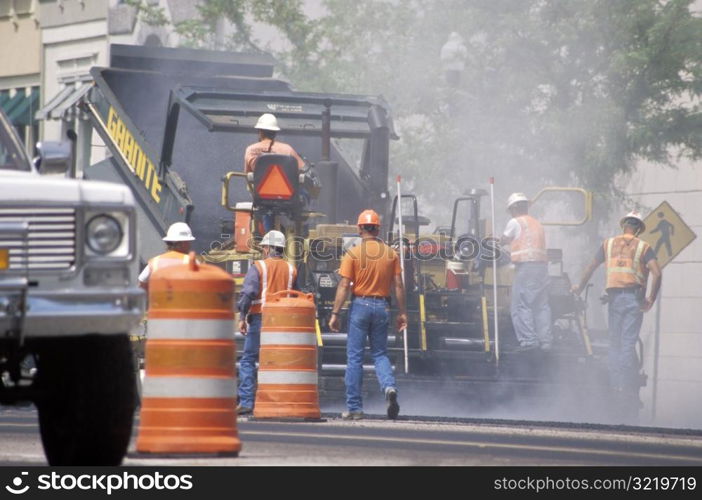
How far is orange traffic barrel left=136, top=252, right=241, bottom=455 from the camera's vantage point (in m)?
11.0

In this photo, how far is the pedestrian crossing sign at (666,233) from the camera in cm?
2323

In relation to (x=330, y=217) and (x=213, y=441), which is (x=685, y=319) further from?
(x=213, y=441)

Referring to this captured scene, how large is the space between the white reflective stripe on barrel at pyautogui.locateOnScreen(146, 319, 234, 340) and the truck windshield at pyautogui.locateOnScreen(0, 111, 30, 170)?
1170 millimetres

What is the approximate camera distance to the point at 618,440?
14.4 meters

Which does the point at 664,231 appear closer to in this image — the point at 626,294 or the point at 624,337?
the point at 626,294

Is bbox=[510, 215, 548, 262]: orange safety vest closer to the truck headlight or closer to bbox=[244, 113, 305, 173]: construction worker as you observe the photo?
bbox=[244, 113, 305, 173]: construction worker

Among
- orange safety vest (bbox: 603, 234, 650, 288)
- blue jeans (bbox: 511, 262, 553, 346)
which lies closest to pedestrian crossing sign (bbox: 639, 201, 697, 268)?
orange safety vest (bbox: 603, 234, 650, 288)

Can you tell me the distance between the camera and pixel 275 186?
17922 millimetres

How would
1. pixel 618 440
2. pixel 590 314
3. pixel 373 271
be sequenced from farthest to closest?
pixel 590 314, pixel 373 271, pixel 618 440

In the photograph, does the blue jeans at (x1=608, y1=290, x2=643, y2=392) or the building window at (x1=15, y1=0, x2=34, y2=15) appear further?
the building window at (x1=15, y1=0, x2=34, y2=15)

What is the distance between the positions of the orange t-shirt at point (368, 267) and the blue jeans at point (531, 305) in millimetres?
3183

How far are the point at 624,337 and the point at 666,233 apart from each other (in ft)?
13.2
